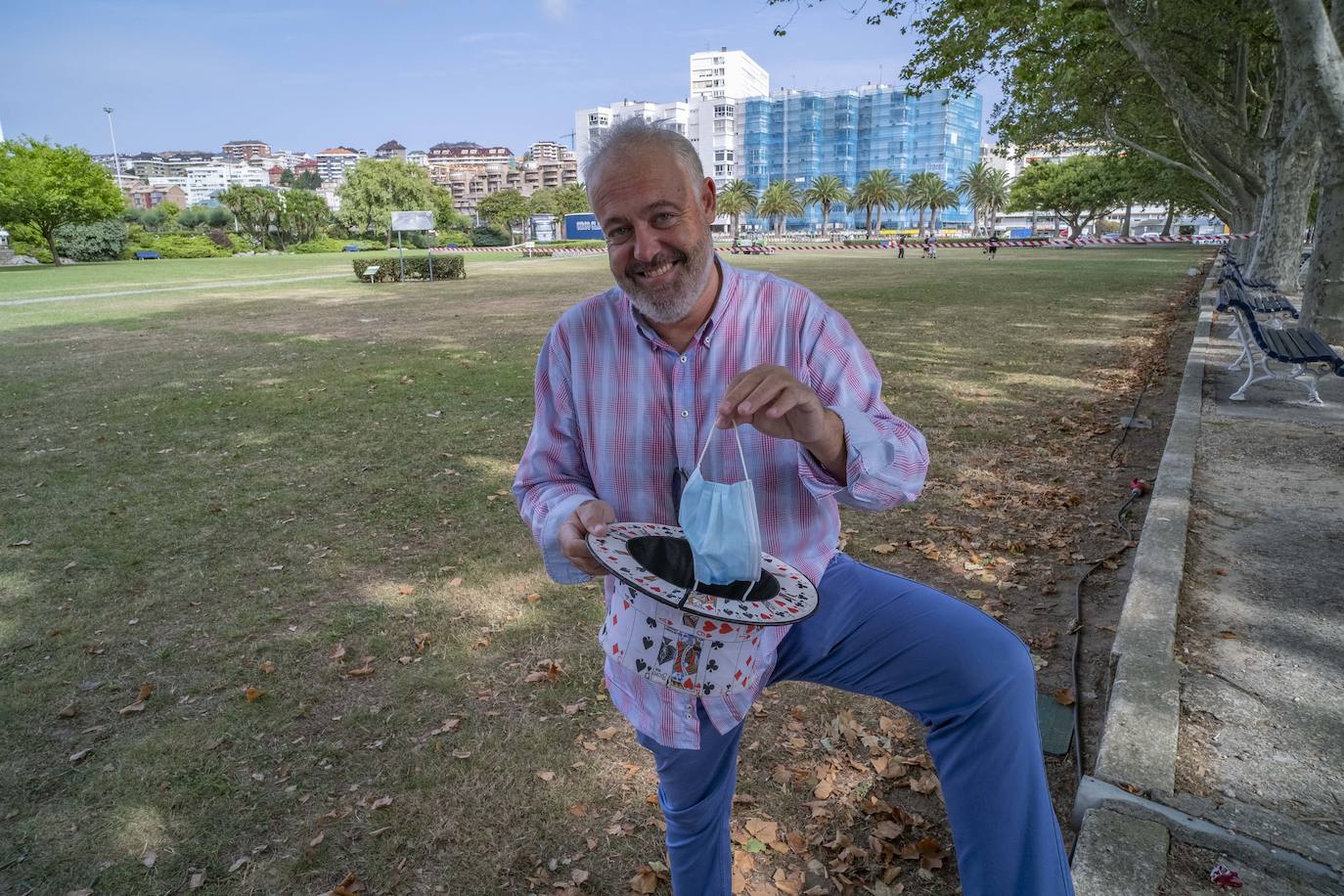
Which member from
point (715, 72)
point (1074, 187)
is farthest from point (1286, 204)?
point (715, 72)

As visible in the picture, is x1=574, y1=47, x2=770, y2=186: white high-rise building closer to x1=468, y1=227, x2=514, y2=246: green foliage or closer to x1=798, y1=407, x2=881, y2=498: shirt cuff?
x1=468, y1=227, x2=514, y2=246: green foliage

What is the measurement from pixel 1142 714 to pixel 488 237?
105569mm

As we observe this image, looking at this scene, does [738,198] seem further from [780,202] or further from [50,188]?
[50,188]

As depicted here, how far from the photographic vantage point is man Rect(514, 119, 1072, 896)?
1667 millimetres

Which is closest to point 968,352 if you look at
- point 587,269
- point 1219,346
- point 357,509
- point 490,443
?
point 1219,346

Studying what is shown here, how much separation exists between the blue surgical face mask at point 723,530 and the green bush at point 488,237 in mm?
101066

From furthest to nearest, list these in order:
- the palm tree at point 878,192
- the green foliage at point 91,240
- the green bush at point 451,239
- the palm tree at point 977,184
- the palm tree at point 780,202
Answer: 1. the palm tree at point 780,202
2. the palm tree at point 977,184
3. the palm tree at point 878,192
4. the green bush at point 451,239
5. the green foliage at point 91,240

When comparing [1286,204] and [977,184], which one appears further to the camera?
[977,184]

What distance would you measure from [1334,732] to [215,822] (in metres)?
4.22

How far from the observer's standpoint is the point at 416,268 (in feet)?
105

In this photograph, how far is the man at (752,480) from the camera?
5.47 ft

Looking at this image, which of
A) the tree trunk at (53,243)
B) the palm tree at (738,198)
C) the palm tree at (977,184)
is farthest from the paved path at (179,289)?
the palm tree at (977,184)

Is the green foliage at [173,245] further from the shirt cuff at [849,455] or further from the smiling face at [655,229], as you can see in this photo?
the shirt cuff at [849,455]

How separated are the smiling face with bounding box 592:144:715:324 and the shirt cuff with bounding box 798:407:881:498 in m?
0.48
